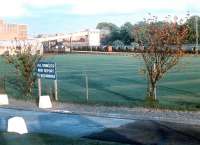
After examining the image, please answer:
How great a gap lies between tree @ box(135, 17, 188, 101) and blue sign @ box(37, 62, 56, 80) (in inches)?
137

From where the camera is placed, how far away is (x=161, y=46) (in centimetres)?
1998

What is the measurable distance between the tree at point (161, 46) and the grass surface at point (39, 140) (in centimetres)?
807

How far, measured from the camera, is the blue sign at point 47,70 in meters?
20.8

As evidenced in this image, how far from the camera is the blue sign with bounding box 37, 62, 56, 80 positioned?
68.1ft

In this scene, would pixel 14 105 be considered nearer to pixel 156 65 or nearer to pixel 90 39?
pixel 156 65

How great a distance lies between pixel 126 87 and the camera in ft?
97.5

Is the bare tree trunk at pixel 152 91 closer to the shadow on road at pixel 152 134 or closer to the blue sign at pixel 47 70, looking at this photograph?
the blue sign at pixel 47 70

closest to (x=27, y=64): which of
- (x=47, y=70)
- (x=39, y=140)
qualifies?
(x=47, y=70)

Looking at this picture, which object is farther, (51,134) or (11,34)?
(11,34)

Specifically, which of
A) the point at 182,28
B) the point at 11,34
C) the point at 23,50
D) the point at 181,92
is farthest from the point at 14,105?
the point at 11,34

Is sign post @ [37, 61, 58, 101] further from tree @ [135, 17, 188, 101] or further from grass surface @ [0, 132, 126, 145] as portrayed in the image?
grass surface @ [0, 132, 126, 145]

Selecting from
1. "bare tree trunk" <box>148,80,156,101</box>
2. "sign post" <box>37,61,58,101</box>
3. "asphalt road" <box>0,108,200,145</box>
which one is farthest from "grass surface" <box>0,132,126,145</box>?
"bare tree trunk" <box>148,80,156,101</box>

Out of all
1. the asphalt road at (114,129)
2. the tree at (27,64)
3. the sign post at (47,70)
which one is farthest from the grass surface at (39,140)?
the tree at (27,64)

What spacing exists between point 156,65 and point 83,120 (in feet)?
18.1
